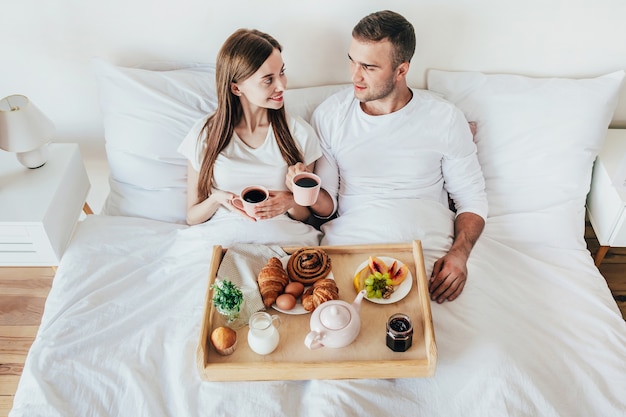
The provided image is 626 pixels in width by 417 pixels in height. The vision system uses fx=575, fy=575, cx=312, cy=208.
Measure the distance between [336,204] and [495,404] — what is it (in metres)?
0.79

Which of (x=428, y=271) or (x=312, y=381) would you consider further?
(x=428, y=271)

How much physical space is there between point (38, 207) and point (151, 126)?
16.9 inches

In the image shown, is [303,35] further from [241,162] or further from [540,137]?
[540,137]

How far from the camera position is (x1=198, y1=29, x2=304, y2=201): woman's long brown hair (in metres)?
1.56

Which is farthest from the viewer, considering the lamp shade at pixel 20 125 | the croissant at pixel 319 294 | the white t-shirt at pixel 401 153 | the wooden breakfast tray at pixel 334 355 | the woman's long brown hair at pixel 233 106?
the white t-shirt at pixel 401 153

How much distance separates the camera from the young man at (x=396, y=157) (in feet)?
5.92

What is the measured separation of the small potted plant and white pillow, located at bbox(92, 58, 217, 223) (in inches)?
23.0

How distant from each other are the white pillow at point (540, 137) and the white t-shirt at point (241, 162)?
27.3 inches

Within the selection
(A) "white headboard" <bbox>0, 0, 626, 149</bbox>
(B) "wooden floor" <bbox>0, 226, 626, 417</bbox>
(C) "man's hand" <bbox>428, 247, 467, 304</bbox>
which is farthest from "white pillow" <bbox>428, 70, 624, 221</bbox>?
(B) "wooden floor" <bbox>0, 226, 626, 417</bbox>

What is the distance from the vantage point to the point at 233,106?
1.67m

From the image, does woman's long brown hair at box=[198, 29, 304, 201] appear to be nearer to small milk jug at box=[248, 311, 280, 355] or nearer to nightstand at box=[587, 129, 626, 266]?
small milk jug at box=[248, 311, 280, 355]

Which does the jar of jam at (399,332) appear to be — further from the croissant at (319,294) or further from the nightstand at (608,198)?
the nightstand at (608,198)

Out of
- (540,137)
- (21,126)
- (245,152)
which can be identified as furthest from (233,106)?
(540,137)

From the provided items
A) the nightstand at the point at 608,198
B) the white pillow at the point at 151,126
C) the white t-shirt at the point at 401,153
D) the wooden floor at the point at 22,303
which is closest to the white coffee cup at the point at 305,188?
the white t-shirt at the point at 401,153
